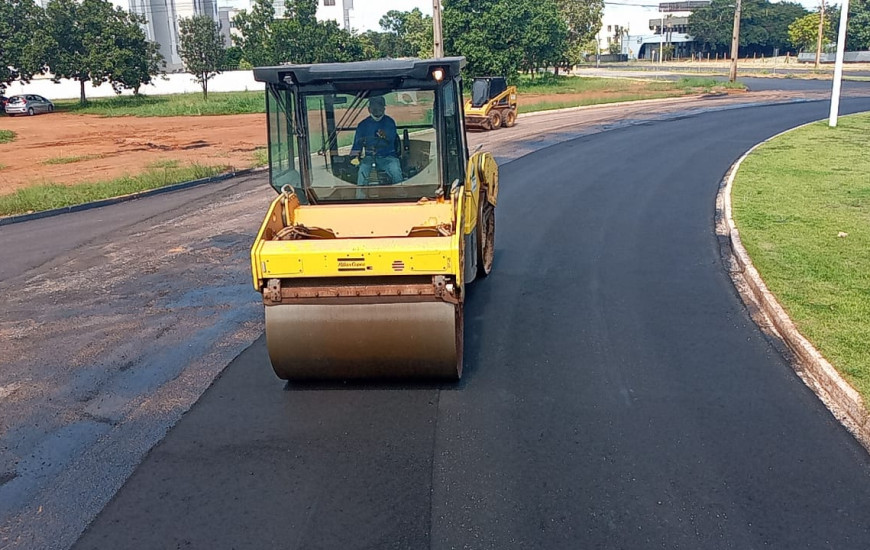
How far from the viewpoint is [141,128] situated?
38.6m

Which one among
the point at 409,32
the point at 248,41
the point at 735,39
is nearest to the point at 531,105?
the point at 735,39

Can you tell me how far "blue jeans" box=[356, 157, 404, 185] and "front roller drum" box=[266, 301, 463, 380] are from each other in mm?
1623

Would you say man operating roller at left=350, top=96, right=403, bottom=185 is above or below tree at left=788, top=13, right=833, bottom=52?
below

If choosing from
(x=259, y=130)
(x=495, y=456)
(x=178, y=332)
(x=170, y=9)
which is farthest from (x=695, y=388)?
(x=170, y=9)

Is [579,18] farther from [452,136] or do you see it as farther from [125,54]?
[452,136]

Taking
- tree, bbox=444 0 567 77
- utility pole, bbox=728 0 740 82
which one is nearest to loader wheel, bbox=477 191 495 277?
utility pole, bbox=728 0 740 82

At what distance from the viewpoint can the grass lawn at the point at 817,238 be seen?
7.31 meters

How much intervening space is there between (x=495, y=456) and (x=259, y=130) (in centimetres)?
3096

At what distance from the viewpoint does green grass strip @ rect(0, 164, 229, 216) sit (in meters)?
16.1

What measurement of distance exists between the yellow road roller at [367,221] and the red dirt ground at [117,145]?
1494 cm

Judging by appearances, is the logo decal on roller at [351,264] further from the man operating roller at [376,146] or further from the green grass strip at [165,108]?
the green grass strip at [165,108]

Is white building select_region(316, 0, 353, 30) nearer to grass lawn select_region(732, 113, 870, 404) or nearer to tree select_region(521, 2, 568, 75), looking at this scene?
tree select_region(521, 2, 568, 75)

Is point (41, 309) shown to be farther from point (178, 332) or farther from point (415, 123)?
point (415, 123)

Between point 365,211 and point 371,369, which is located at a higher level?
point 365,211
